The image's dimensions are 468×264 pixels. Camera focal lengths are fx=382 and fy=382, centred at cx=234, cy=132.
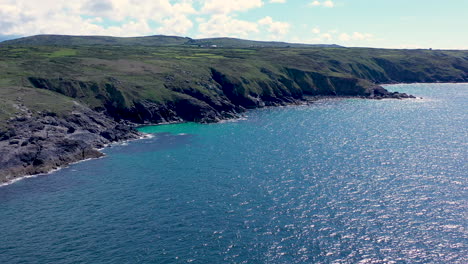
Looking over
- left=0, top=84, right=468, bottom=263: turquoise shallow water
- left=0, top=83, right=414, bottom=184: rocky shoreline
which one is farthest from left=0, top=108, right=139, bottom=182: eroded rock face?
left=0, top=84, right=468, bottom=263: turquoise shallow water

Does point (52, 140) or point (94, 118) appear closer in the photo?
point (52, 140)

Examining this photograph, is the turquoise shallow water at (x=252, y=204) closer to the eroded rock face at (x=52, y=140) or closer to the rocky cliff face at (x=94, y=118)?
the eroded rock face at (x=52, y=140)

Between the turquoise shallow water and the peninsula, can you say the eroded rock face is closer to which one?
the peninsula

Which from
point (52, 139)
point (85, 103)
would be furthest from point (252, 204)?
point (85, 103)

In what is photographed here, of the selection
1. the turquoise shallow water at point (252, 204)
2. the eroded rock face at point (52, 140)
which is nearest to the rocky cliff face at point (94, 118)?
the eroded rock face at point (52, 140)

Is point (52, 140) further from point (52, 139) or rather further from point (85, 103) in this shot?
point (85, 103)
